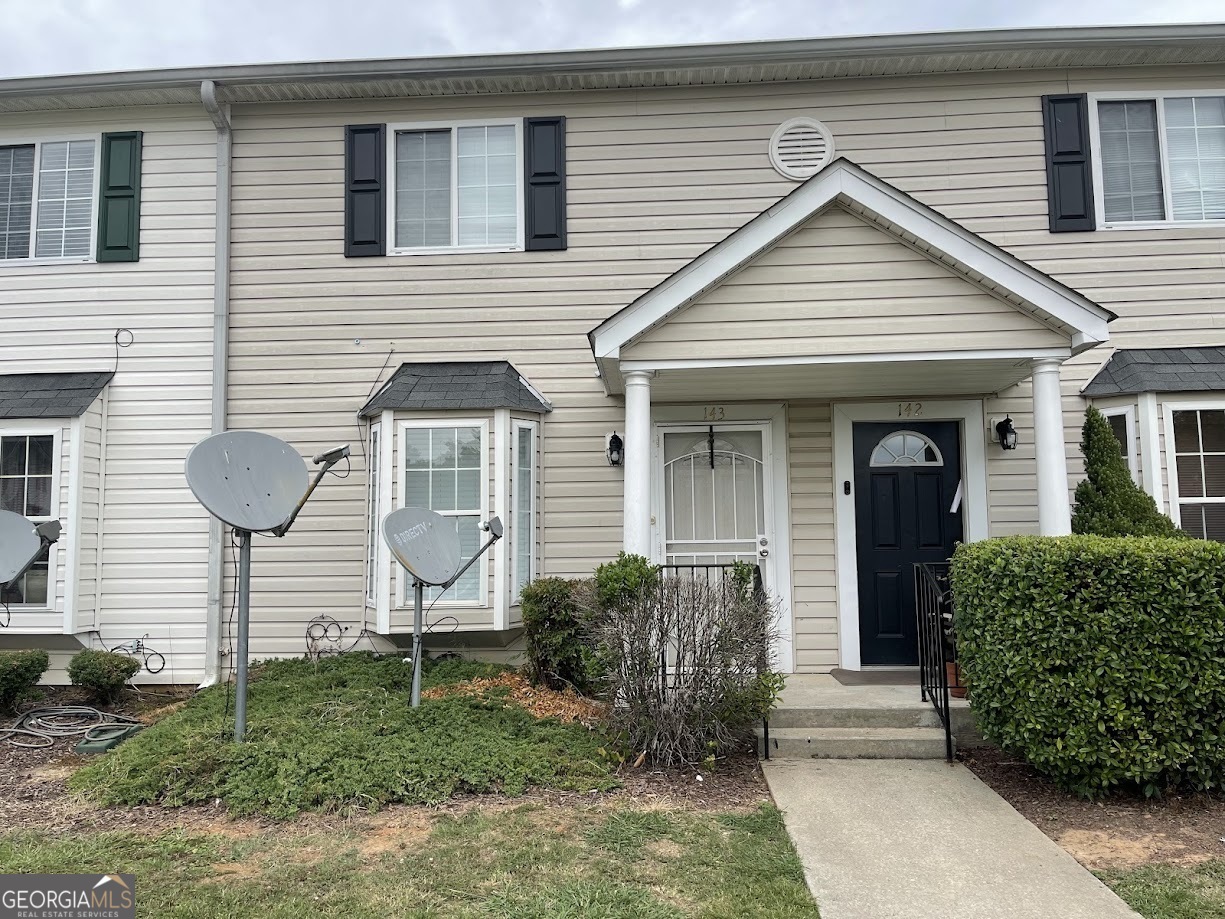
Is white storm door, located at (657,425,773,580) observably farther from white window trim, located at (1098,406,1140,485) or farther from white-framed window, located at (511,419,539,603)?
white window trim, located at (1098,406,1140,485)

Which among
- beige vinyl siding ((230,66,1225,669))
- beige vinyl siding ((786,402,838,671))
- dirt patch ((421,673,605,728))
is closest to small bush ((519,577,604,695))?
dirt patch ((421,673,605,728))

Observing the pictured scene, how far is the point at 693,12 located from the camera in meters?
13.1

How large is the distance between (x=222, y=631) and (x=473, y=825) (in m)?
4.15

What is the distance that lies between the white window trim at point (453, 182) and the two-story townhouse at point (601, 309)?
3cm

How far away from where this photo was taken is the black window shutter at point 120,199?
722 cm

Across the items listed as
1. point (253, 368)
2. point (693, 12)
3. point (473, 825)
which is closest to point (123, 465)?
point (253, 368)

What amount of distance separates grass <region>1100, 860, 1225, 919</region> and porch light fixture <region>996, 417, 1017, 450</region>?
363cm

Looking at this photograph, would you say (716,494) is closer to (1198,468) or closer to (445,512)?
(445,512)

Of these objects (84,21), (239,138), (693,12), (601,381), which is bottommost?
(601,381)

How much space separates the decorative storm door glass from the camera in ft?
22.2

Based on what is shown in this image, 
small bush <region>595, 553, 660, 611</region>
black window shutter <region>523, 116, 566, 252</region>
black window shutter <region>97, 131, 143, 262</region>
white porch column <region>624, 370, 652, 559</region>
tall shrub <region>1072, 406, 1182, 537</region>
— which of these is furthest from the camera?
black window shutter <region>97, 131, 143, 262</region>

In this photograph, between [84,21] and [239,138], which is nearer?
[239,138]

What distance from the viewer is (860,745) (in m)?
4.95

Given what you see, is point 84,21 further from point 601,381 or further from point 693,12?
point 601,381
